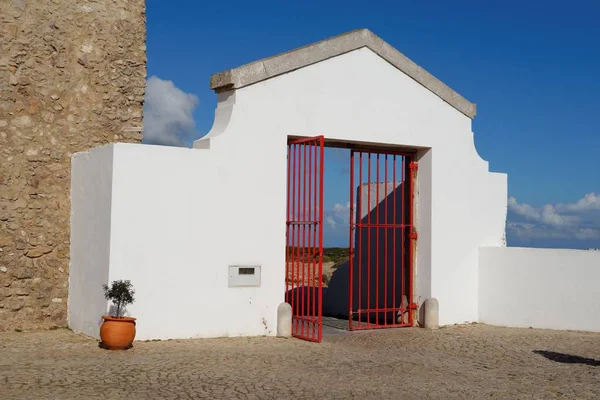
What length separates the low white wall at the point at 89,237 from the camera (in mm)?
10812

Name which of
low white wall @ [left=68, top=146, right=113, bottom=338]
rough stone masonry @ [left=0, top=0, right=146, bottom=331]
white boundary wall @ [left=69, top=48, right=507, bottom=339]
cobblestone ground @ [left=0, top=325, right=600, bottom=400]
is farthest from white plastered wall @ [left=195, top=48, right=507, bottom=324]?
rough stone masonry @ [left=0, top=0, right=146, bottom=331]

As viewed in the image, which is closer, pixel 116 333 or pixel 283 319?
pixel 116 333

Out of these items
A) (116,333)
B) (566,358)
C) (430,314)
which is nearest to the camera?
(116,333)

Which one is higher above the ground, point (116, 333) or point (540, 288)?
point (540, 288)

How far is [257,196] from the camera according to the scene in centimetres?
1172

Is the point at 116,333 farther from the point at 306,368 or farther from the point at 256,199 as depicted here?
the point at 256,199

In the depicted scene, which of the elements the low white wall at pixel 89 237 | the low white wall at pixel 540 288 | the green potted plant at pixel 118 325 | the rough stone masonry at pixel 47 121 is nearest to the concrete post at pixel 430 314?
the low white wall at pixel 540 288

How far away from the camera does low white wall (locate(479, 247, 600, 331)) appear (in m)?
13.2

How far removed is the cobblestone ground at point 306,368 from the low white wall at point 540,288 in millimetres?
1094

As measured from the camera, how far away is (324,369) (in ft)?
30.5

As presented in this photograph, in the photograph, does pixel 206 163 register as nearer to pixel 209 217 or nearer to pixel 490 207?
pixel 209 217

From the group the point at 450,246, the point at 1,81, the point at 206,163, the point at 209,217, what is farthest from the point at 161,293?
the point at 450,246

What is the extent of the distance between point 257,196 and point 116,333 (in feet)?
10.1

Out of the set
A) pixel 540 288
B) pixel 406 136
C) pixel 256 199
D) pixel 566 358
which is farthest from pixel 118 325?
pixel 540 288
